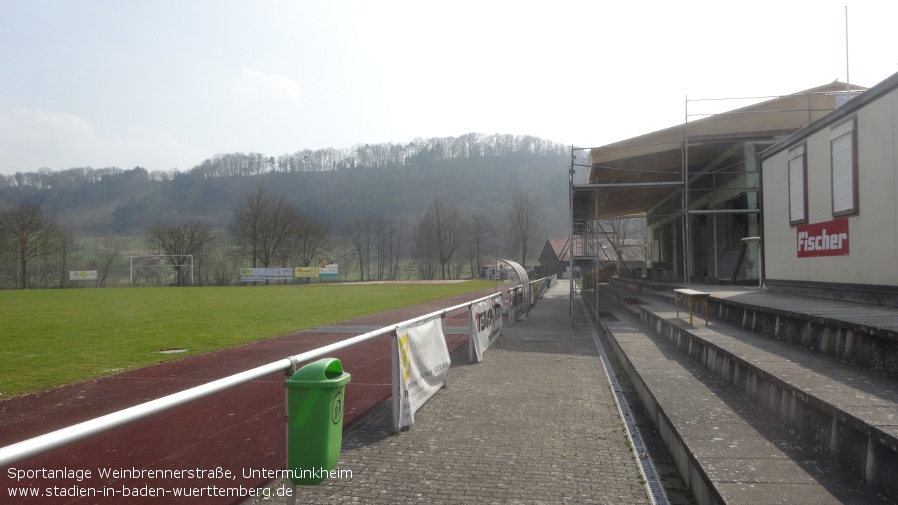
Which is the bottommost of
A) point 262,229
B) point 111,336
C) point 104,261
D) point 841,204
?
point 111,336

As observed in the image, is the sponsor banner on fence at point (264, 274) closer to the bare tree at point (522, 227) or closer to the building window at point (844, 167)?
the bare tree at point (522, 227)

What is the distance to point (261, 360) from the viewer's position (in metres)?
12.1

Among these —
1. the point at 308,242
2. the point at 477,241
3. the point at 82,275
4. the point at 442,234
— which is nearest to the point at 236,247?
the point at 308,242

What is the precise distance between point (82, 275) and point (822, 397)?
89995 millimetres

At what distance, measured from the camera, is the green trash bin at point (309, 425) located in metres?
3.76

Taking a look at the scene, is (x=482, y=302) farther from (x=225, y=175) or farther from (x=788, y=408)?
(x=225, y=175)

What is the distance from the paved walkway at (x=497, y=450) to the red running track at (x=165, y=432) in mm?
808

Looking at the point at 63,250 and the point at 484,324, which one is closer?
the point at 484,324

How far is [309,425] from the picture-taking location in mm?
3760

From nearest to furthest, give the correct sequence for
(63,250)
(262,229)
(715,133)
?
(715,133)
(63,250)
(262,229)

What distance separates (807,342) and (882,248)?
8.19 ft

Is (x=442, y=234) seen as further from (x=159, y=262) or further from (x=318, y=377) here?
(x=318, y=377)

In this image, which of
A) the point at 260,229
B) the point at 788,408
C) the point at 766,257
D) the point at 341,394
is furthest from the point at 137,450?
the point at 260,229

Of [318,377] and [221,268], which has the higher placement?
[221,268]
